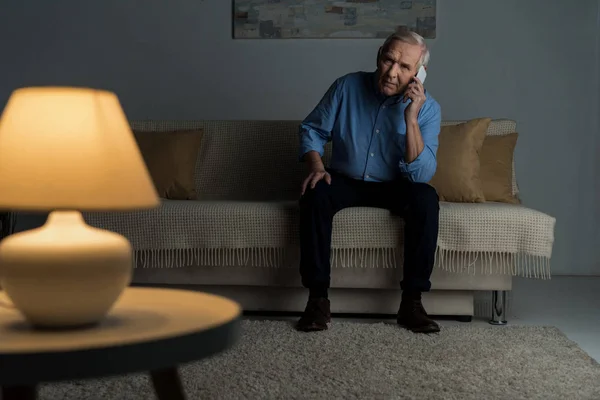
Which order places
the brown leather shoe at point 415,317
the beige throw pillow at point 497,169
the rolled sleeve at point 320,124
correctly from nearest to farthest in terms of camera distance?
the brown leather shoe at point 415,317
the rolled sleeve at point 320,124
the beige throw pillow at point 497,169

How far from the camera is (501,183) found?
3.36m

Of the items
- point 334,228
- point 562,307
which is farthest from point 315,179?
point 562,307

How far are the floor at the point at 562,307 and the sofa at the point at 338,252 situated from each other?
9 cm

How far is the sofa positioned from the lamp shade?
1.65m

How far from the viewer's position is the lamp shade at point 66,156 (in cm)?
115

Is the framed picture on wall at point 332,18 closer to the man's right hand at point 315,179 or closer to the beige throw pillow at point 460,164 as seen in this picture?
the beige throw pillow at point 460,164

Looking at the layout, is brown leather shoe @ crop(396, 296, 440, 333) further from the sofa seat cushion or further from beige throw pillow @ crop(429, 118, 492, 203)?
beige throw pillow @ crop(429, 118, 492, 203)

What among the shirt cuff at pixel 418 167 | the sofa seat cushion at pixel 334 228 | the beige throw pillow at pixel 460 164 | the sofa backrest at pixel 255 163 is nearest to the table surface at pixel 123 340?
the sofa seat cushion at pixel 334 228

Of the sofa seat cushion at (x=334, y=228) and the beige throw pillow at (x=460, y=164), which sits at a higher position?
the beige throw pillow at (x=460, y=164)

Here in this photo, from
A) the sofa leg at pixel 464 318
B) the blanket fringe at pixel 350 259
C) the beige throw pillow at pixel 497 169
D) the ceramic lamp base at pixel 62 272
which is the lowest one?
the sofa leg at pixel 464 318

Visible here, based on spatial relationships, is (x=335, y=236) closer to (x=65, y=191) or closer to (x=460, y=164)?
(x=460, y=164)

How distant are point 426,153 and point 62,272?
1.87 metres

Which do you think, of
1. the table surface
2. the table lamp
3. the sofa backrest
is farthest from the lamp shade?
the sofa backrest

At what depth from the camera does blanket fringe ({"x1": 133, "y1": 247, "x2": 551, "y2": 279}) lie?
9.36 feet
